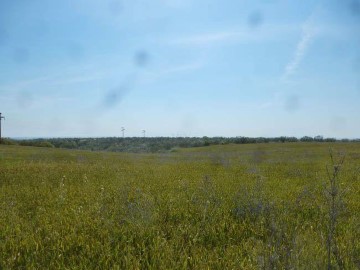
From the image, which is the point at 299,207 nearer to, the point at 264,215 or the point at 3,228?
the point at 264,215

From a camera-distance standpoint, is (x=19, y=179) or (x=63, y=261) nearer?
(x=63, y=261)

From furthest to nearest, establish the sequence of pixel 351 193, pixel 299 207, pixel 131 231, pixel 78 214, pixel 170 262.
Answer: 1. pixel 351 193
2. pixel 299 207
3. pixel 78 214
4. pixel 131 231
5. pixel 170 262

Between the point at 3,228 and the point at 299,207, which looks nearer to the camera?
the point at 3,228

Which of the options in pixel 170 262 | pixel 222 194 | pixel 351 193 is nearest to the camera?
pixel 170 262

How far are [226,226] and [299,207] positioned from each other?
2.42m

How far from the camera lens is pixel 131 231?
19.9ft

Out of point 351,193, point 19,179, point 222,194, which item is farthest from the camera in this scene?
point 19,179

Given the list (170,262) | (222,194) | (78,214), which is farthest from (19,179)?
(170,262)

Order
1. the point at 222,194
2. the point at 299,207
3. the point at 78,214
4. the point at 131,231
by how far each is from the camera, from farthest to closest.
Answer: the point at 222,194
the point at 299,207
the point at 78,214
the point at 131,231

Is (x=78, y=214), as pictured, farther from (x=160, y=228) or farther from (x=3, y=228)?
(x=160, y=228)

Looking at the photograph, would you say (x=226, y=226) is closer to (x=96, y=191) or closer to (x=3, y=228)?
(x=3, y=228)

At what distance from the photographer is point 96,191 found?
1000cm

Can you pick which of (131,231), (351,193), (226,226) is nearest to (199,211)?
(226,226)

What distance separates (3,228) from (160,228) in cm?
302
